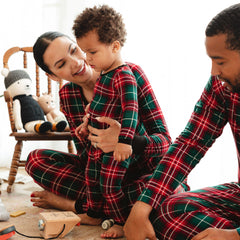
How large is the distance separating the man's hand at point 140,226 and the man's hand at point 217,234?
13cm

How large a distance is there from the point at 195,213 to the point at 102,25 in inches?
28.8

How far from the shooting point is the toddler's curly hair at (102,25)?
1321 mm

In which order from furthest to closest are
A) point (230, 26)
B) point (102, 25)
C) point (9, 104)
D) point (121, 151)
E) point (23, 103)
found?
point (23, 103)
point (9, 104)
point (102, 25)
point (121, 151)
point (230, 26)

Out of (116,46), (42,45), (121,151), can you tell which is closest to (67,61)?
(42,45)

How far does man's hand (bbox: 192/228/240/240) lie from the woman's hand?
1.50 ft

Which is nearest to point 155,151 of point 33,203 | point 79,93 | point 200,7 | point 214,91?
point 214,91

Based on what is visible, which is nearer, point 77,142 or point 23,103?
point 77,142

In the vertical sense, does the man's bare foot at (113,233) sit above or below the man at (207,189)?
below

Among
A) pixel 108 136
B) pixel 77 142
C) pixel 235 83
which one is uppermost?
pixel 235 83

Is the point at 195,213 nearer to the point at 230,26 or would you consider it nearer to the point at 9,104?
the point at 230,26

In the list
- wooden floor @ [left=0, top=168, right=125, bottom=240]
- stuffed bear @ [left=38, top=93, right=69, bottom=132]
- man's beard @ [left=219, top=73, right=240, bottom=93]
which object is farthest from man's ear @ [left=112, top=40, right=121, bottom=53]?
stuffed bear @ [left=38, top=93, right=69, bottom=132]

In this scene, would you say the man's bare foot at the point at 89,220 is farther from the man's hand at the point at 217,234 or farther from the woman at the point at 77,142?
the man's hand at the point at 217,234

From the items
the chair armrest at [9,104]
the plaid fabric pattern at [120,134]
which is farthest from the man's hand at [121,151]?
the chair armrest at [9,104]

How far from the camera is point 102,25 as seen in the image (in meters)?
1.32
